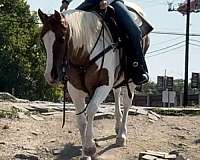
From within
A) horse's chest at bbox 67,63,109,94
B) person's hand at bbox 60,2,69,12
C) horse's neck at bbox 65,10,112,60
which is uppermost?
person's hand at bbox 60,2,69,12

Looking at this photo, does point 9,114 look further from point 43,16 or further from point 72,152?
point 43,16

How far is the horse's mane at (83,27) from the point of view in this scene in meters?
6.94

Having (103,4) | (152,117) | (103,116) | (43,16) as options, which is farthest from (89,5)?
(152,117)

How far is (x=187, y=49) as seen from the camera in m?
38.6

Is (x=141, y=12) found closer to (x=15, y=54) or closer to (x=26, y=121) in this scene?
(x=26, y=121)

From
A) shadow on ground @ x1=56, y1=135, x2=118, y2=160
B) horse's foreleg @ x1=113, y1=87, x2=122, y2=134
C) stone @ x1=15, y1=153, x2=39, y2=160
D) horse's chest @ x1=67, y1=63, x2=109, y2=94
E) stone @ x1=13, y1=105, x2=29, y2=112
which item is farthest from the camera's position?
stone @ x1=13, y1=105, x2=29, y2=112

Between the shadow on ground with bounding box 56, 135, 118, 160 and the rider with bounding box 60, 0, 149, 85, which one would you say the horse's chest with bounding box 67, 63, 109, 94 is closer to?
the rider with bounding box 60, 0, 149, 85

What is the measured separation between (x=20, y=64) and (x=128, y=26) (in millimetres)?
36394

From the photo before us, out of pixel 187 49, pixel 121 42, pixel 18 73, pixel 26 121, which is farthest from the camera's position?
pixel 18 73

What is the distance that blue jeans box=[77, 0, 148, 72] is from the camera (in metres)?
7.93

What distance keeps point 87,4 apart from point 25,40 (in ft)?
125

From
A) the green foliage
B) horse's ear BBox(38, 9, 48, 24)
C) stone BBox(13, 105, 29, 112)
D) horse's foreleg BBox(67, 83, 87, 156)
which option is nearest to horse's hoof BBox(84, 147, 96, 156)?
horse's foreleg BBox(67, 83, 87, 156)

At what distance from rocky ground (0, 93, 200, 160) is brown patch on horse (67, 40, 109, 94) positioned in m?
1.35

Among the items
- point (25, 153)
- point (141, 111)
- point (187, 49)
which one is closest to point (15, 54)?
point (187, 49)
